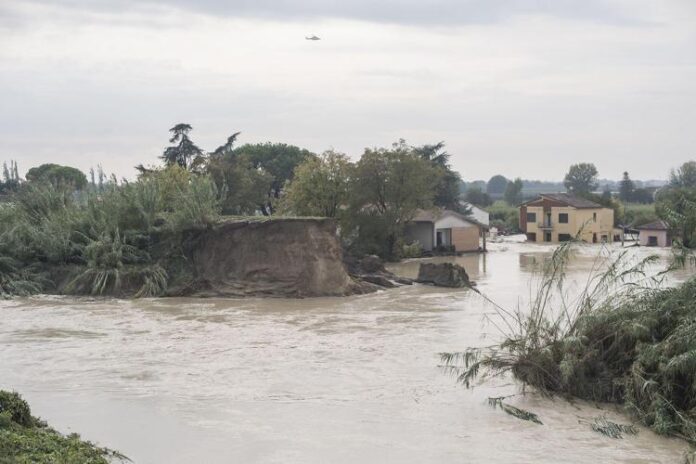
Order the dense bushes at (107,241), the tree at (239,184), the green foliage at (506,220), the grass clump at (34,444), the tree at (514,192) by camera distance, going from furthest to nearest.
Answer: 1. the tree at (514,192)
2. the green foliage at (506,220)
3. the tree at (239,184)
4. the dense bushes at (107,241)
5. the grass clump at (34,444)

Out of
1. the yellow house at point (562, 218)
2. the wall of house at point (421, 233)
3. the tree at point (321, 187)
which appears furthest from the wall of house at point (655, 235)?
the tree at point (321, 187)

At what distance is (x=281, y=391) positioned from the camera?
43.8 feet

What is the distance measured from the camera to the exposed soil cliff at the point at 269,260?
88.8ft

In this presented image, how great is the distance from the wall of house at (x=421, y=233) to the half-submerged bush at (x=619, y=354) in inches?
1402

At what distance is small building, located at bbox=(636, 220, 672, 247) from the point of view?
2199 inches

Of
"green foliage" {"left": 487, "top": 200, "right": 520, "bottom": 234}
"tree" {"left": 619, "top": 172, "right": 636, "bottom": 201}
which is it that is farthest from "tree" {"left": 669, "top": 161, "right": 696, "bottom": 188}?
"green foliage" {"left": 487, "top": 200, "right": 520, "bottom": 234}

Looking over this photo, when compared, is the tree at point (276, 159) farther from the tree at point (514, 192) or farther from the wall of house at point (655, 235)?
the tree at point (514, 192)

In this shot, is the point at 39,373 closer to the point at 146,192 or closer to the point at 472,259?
the point at 146,192

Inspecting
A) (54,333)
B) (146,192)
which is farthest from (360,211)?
(54,333)

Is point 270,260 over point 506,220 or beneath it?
beneath

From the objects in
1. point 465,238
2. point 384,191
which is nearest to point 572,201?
point 465,238

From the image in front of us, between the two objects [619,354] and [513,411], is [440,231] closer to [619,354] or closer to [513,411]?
[619,354]

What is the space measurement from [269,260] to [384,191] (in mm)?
16162

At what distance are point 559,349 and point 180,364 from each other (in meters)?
7.24
